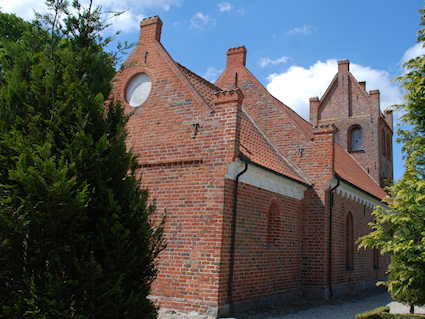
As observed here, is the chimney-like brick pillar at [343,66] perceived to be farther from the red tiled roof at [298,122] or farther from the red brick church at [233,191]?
the red brick church at [233,191]

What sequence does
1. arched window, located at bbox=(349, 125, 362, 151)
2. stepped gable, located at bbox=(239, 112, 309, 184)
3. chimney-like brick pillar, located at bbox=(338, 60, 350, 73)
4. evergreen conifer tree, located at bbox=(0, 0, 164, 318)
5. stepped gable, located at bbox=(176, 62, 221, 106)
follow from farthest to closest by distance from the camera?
chimney-like brick pillar, located at bbox=(338, 60, 350, 73) < arched window, located at bbox=(349, 125, 362, 151) < stepped gable, located at bbox=(176, 62, 221, 106) < stepped gable, located at bbox=(239, 112, 309, 184) < evergreen conifer tree, located at bbox=(0, 0, 164, 318)

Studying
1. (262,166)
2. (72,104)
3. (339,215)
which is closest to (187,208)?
(262,166)

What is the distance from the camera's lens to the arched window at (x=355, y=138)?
24205mm

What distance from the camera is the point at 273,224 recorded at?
11047 mm

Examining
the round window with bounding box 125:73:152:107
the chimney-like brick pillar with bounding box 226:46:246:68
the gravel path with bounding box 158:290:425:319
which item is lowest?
the gravel path with bounding box 158:290:425:319

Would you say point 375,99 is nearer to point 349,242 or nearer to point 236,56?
point 236,56

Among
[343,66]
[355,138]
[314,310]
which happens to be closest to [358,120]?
[355,138]

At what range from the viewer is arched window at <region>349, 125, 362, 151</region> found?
2420cm

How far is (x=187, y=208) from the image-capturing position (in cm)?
912

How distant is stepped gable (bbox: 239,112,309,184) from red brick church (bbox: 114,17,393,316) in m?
0.05

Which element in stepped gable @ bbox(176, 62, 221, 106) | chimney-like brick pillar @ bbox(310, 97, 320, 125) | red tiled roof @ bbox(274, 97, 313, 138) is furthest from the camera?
chimney-like brick pillar @ bbox(310, 97, 320, 125)

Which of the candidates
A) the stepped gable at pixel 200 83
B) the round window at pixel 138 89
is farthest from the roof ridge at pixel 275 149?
the round window at pixel 138 89

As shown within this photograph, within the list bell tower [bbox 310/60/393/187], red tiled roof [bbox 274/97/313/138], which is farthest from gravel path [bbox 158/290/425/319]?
bell tower [bbox 310/60/393/187]

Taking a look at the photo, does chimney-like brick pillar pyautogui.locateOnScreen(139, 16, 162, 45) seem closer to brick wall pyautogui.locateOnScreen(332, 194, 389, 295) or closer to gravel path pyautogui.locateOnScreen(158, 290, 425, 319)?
gravel path pyautogui.locateOnScreen(158, 290, 425, 319)
